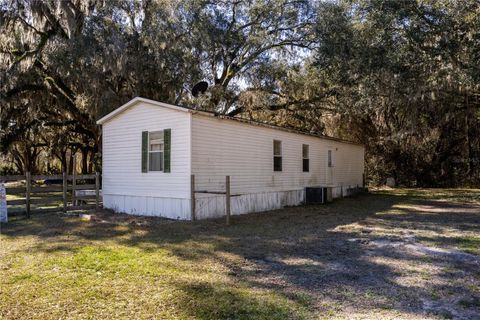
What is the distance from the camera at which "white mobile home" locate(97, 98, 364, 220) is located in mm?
9680

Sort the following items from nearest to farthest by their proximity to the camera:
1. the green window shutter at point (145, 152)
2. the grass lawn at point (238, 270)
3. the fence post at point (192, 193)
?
the grass lawn at point (238, 270)
the fence post at point (192, 193)
the green window shutter at point (145, 152)

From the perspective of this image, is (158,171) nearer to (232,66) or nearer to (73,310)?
(73,310)

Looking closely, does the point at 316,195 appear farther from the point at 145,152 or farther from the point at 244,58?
the point at 244,58

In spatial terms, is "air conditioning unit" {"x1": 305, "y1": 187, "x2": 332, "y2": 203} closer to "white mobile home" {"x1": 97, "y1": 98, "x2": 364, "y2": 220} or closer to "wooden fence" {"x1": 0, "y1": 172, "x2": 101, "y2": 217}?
"white mobile home" {"x1": 97, "y1": 98, "x2": 364, "y2": 220}

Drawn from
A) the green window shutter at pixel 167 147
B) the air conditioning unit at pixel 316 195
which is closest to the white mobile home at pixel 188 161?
the green window shutter at pixel 167 147

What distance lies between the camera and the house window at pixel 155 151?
10.2 meters

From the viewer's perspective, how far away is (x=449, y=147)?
2297cm

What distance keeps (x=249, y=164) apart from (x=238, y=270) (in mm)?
6366

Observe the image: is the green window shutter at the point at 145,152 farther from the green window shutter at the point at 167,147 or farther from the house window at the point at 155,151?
the green window shutter at the point at 167,147

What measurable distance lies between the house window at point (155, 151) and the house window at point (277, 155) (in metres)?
3.96

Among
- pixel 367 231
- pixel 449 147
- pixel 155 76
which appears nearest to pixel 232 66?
pixel 155 76

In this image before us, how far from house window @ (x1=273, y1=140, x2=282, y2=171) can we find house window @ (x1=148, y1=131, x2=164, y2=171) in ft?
13.0

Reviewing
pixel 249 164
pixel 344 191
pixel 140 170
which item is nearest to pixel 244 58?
pixel 344 191

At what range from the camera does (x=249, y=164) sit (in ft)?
37.5
